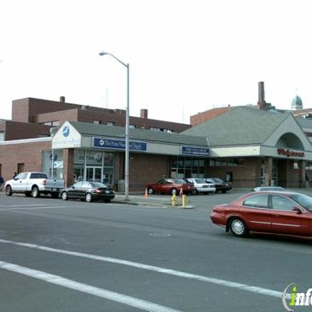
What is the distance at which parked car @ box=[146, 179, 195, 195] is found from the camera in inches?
1531

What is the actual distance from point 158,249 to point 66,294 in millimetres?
4447

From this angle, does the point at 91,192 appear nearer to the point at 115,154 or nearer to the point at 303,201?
the point at 115,154

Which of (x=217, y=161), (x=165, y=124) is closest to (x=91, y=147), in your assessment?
(x=217, y=161)

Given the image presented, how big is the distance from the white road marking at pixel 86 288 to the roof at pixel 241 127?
38.5 metres

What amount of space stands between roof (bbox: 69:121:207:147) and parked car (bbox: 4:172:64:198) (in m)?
5.24

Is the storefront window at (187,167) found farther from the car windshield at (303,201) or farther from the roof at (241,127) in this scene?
the car windshield at (303,201)

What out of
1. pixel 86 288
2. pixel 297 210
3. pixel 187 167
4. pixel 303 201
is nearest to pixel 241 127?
pixel 187 167

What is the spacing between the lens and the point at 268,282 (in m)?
7.85

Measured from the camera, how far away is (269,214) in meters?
13.1

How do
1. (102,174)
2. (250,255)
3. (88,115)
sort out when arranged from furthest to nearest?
(88,115)
(102,174)
(250,255)

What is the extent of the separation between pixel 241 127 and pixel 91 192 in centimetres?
2558

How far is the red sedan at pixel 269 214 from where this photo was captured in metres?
12.6

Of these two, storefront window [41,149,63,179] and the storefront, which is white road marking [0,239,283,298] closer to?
the storefront

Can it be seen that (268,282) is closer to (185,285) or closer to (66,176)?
(185,285)
